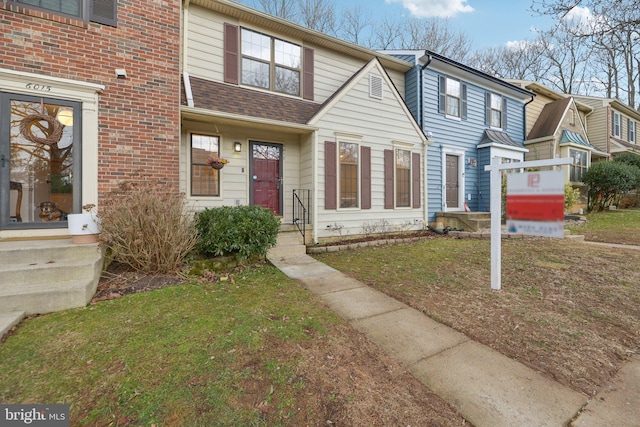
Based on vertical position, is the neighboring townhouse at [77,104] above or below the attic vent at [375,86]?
below

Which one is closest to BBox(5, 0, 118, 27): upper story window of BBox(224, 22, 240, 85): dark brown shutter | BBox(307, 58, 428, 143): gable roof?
BBox(224, 22, 240, 85): dark brown shutter

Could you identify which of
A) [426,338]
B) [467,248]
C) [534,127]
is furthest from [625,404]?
[534,127]

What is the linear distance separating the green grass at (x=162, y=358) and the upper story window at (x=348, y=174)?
176 inches

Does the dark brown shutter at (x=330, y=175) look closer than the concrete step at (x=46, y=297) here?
No

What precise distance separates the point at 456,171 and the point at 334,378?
10.4 m

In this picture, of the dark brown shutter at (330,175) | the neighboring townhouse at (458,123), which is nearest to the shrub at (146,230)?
the dark brown shutter at (330,175)

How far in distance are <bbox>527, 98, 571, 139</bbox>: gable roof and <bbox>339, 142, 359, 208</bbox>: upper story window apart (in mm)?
11267

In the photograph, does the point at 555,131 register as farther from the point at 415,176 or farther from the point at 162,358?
the point at 162,358

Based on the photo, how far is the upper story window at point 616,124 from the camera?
1769 centimetres

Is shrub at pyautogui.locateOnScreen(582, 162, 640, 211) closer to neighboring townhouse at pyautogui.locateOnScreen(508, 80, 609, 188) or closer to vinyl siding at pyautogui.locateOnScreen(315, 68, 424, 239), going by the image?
neighboring townhouse at pyautogui.locateOnScreen(508, 80, 609, 188)

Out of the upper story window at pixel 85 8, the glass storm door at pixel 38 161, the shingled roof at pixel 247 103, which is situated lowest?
the glass storm door at pixel 38 161

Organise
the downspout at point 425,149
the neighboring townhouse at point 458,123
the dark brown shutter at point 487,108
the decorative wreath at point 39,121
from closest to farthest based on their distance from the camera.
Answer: the decorative wreath at point 39,121 → the downspout at point 425,149 → the neighboring townhouse at point 458,123 → the dark brown shutter at point 487,108

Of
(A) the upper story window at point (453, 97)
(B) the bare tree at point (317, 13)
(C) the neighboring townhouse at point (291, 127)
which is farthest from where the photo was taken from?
(B) the bare tree at point (317, 13)

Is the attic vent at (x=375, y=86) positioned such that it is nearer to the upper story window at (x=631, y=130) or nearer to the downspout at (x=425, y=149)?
the downspout at (x=425, y=149)
